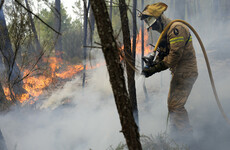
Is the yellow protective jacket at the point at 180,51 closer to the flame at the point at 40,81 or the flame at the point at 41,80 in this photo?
the flame at the point at 41,80

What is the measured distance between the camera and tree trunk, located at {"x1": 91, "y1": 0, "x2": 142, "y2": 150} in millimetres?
1504

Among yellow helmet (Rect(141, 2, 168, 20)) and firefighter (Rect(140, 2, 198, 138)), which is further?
yellow helmet (Rect(141, 2, 168, 20))

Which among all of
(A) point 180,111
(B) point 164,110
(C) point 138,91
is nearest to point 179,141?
(A) point 180,111

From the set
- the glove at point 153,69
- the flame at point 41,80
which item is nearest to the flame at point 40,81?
the flame at point 41,80

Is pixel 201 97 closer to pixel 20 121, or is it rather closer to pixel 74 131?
pixel 74 131

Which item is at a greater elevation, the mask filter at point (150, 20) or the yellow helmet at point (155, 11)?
the yellow helmet at point (155, 11)

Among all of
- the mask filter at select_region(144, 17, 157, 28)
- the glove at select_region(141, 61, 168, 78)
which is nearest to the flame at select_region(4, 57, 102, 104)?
the glove at select_region(141, 61, 168, 78)

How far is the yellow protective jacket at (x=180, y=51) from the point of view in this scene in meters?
3.24

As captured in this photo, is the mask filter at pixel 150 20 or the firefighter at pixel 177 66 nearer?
the firefighter at pixel 177 66

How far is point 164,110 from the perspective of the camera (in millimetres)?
5484

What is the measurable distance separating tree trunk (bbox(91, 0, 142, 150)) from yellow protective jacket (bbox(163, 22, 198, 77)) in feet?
6.43

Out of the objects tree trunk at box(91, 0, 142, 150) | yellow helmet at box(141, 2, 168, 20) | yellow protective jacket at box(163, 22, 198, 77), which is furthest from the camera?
yellow helmet at box(141, 2, 168, 20)

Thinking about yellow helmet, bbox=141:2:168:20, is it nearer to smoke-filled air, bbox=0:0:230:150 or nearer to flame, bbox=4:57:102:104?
smoke-filled air, bbox=0:0:230:150

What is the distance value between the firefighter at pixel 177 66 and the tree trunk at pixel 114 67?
1.81 meters
